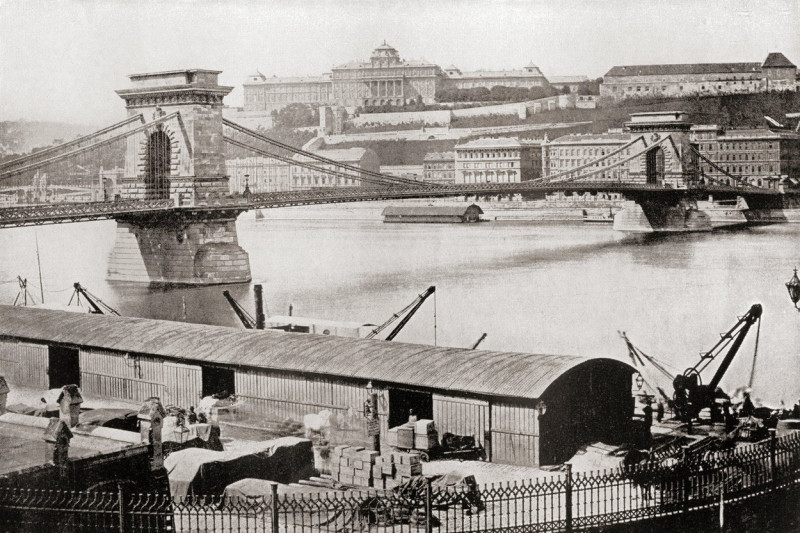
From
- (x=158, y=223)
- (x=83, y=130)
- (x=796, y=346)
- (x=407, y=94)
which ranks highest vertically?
(x=407, y=94)

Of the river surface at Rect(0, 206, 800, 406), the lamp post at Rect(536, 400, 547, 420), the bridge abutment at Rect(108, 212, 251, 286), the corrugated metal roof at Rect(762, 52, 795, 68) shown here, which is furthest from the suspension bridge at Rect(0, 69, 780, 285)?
the corrugated metal roof at Rect(762, 52, 795, 68)

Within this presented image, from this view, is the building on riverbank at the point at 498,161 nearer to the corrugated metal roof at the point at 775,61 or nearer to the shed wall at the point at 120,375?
the corrugated metal roof at the point at 775,61

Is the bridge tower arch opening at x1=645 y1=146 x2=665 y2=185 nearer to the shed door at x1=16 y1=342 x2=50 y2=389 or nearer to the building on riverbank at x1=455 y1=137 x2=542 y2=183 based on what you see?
the building on riverbank at x1=455 y1=137 x2=542 y2=183

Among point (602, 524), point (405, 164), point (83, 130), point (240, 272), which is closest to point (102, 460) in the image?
point (602, 524)

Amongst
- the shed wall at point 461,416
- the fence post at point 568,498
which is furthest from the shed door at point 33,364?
the fence post at point 568,498

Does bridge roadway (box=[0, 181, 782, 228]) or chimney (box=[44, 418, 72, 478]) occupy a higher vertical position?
bridge roadway (box=[0, 181, 782, 228])

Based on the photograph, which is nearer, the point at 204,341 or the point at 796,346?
the point at 204,341

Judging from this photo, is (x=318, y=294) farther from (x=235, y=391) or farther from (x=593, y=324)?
(x=235, y=391)

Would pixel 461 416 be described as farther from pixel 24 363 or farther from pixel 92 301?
pixel 92 301
